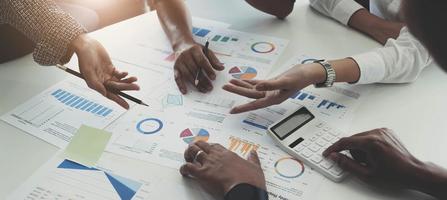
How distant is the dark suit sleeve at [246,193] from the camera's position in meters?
0.75

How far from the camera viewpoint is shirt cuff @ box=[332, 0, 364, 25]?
1.29m

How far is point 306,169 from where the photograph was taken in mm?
835

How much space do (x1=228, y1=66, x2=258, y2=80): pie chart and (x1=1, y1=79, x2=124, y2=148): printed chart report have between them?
0.30 meters

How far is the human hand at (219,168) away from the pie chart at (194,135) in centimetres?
4

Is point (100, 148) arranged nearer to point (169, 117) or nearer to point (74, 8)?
point (169, 117)

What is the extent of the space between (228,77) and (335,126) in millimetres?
311

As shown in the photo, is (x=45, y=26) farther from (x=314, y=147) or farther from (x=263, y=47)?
(x=314, y=147)

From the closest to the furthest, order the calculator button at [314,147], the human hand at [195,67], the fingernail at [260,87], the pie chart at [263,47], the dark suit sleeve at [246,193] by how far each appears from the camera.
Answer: the dark suit sleeve at [246,193], the calculator button at [314,147], the fingernail at [260,87], the human hand at [195,67], the pie chart at [263,47]

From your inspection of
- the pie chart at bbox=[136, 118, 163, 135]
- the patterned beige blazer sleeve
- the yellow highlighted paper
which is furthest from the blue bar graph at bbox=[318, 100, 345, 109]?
the patterned beige blazer sleeve

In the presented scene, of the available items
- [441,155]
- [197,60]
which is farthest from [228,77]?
[441,155]

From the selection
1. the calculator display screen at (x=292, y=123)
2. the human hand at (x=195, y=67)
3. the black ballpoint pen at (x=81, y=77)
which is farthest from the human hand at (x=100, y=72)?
the calculator display screen at (x=292, y=123)

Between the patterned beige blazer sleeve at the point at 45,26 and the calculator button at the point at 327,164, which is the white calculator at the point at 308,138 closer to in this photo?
the calculator button at the point at 327,164

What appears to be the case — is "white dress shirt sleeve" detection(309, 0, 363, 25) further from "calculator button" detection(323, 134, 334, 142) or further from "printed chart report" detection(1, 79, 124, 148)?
"printed chart report" detection(1, 79, 124, 148)

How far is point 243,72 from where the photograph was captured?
1.13 meters
